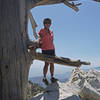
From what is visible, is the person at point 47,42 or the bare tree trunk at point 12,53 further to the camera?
the person at point 47,42

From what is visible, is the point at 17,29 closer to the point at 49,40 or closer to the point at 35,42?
the point at 35,42

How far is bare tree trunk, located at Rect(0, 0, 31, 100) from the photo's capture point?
11.9 feet

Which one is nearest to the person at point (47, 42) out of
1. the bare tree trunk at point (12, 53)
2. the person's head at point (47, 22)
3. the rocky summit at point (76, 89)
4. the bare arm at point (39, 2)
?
the person's head at point (47, 22)

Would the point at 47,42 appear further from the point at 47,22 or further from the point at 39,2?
the point at 39,2

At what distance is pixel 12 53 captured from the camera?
3668 millimetres

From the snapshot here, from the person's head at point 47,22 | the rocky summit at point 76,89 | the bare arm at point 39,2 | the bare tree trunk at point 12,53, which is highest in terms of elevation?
the bare arm at point 39,2

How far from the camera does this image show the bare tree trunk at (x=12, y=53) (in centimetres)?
361

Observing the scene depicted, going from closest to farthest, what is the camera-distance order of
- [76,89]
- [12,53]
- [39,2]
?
[12,53] → [39,2] → [76,89]

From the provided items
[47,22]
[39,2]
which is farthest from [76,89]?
[39,2]

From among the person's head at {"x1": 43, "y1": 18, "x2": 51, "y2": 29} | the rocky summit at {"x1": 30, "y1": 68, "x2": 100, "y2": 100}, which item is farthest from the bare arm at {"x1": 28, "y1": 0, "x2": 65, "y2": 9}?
the rocky summit at {"x1": 30, "y1": 68, "x2": 100, "y2": 100}

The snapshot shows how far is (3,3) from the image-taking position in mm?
3814

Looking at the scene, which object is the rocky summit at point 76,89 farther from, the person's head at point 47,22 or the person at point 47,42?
the person's head at point 47,22

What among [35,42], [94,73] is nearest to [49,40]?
[35,42]

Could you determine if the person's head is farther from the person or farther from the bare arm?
the bare arm
